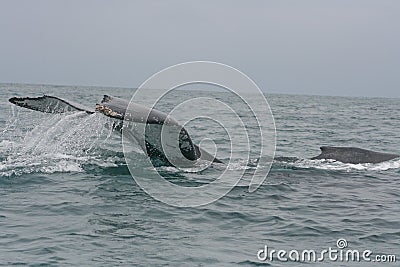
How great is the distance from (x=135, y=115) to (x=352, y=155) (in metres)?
5.41

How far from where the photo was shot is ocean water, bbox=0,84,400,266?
578 cm

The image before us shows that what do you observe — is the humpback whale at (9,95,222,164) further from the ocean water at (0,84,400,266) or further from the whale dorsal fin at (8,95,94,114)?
the ocean water at (0,84,400,266)

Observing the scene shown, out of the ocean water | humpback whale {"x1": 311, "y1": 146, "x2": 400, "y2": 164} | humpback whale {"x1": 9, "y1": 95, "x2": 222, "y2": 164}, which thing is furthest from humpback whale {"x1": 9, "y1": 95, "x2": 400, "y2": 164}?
humpback whale {"x1": 311, "y1": 146, "x2": 400, "y2": 164}

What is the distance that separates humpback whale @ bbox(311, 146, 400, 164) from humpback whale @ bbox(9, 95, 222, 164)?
2918 millimetres

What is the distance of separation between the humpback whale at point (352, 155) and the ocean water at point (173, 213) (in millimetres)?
159

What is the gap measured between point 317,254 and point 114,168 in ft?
17.0

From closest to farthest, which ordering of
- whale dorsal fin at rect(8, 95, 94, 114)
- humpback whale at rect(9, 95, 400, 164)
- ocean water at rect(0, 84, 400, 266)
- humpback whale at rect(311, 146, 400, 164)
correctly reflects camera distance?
1. ocean water at rect(0, 84, 400, 266)
2. humpback whale at rect(9, 95, 400, 164)
3. whale dorsal fin at rect(8, 95, 94, 114)
4. humpback whale at rect(311, 146, 400, 164)

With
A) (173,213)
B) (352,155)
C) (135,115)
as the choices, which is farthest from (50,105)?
(352,155)

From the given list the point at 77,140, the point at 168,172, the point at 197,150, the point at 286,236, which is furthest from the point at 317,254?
the point at 77,140

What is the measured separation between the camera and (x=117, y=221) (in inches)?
269

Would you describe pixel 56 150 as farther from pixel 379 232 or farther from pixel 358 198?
pixel 379 232

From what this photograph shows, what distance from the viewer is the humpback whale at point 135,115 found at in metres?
7.65

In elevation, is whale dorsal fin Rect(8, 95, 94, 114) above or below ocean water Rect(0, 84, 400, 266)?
above

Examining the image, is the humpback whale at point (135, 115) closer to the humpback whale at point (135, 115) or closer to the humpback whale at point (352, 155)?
the humpback whale at point (135, 115)
